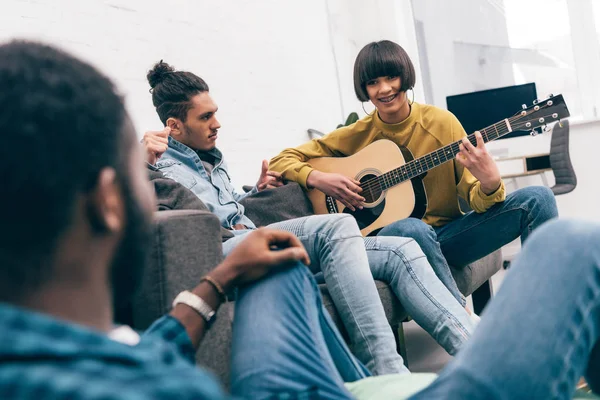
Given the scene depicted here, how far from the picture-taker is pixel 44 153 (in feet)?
1.70

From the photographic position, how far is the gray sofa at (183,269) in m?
1.24

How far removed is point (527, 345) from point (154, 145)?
1.41 m

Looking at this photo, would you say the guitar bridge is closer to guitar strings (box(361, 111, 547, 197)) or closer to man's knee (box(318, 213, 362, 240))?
guitar strings (box(361, 111, 547, 197))

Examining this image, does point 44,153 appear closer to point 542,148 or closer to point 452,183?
point 452,183

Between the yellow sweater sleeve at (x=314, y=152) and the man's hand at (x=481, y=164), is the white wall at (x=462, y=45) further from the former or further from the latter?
the man's hand at (x=481, y=164)

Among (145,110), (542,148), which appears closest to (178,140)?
(145,110)

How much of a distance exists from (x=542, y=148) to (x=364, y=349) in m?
3.92

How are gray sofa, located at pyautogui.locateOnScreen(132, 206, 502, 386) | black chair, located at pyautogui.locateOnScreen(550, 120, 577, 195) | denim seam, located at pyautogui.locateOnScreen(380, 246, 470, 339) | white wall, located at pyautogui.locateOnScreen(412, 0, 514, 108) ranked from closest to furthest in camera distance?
gray sofa, located at pyautogui.locateOnScreen(132, 206, 502, 386) → denim seam, located at pyautogui.locateOnScreen(380, 246, 470, 339) → black chair, located at pyautogui.locateOnScreen(550, 120, 577, 195) → white wall, located at pyautogui.locateOnScreen(412, 0, 514, 108)

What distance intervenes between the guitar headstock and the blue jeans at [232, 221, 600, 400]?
1719mm

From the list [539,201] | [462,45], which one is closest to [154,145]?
[539,201]

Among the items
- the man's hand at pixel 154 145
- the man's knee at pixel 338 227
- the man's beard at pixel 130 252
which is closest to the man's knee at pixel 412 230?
the man's knee at pixel 338 227

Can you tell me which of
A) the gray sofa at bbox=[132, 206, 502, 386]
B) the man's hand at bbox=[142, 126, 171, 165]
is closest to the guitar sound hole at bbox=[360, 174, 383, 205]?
the man's hand at bbox=[142, 126, 171, 165]

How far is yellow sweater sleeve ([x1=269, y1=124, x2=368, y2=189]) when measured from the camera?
2.56 m

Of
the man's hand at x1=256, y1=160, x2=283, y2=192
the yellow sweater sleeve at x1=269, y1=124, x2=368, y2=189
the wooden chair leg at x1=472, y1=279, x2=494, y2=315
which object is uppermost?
the yellow sweater sleeve at x1=269, y1=124, x2=368, y2=189
